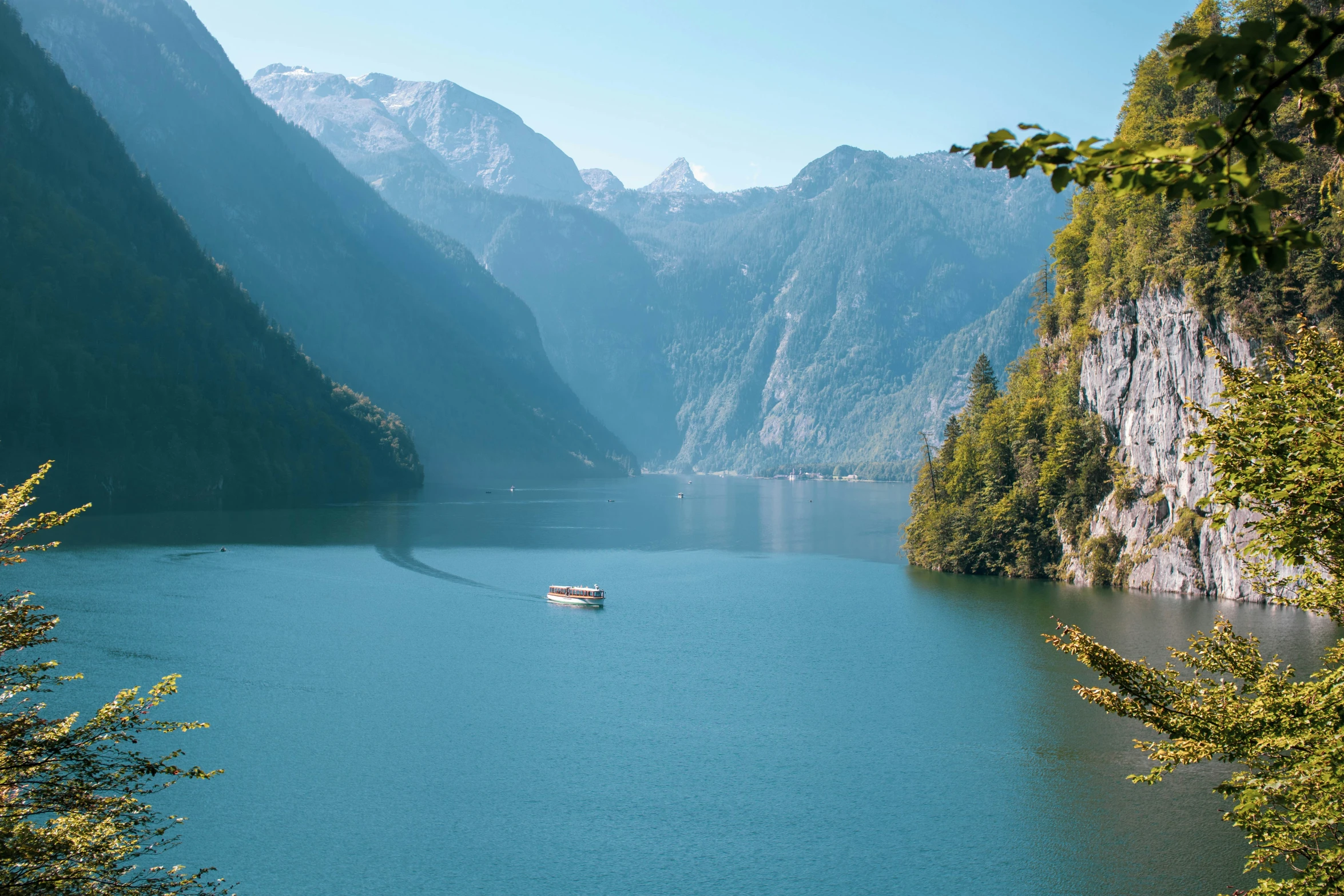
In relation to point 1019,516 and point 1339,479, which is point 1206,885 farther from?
point 1019,516

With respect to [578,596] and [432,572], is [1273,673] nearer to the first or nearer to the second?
[578,596]

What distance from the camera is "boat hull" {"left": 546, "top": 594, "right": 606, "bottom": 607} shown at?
70.8 m

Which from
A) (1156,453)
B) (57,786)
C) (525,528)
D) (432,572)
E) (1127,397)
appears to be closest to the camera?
(57,786)

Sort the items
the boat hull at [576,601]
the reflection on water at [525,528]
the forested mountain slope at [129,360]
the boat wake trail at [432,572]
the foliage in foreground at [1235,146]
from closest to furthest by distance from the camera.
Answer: the foliage in foreground at [1235,146] < the boat hull at [576,601] < the boat wake trail at [432,572] < the reflection on water at [525,528] < the forested mountain slope at [129,360]

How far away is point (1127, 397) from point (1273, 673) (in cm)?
6123

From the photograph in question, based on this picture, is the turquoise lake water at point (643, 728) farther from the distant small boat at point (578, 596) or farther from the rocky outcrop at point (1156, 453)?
the rocky outcrop at point (1156, 453)

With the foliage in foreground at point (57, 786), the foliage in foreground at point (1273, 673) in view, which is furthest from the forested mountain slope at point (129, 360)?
the foliage in foreground at point (1273, 673)

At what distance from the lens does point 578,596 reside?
71625 millimetres

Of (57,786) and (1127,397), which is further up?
(1127,397)

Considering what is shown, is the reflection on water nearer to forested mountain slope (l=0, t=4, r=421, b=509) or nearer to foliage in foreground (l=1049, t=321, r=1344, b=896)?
forested mountain slope (l=0, t=4, r=421, b=509)

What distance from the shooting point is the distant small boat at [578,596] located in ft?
233

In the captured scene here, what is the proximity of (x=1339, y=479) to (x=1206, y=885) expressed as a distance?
58.9 ft

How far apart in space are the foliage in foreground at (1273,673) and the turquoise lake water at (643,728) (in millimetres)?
13868

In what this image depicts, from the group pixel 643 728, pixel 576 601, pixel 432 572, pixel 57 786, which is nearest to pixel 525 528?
pixel 432 572
